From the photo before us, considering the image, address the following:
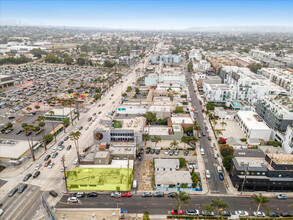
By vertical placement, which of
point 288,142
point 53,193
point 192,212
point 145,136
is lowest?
point 192,212

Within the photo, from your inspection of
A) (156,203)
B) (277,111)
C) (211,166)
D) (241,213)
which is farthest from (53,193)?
(277,111)

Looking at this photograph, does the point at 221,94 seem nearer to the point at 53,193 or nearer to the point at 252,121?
the point at 252,121

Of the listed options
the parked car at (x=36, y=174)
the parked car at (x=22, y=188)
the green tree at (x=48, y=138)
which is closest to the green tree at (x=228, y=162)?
the parked car at (x=36, y=174)

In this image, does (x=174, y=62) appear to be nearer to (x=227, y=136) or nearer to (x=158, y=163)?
(x=227, y=136)

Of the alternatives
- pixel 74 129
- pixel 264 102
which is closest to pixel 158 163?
pixel 74 129

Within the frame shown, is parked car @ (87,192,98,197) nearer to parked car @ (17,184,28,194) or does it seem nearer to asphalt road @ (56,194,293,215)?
asphalt road @ (56,194,293,215)

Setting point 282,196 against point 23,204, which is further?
Result: point 282,196

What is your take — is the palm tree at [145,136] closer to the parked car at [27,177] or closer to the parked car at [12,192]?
the parked car at [27,177]

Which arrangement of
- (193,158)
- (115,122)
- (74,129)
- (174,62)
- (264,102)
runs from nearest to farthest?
(193,158) → (115,122) → (74,129) → (264,102) → (174,62)
